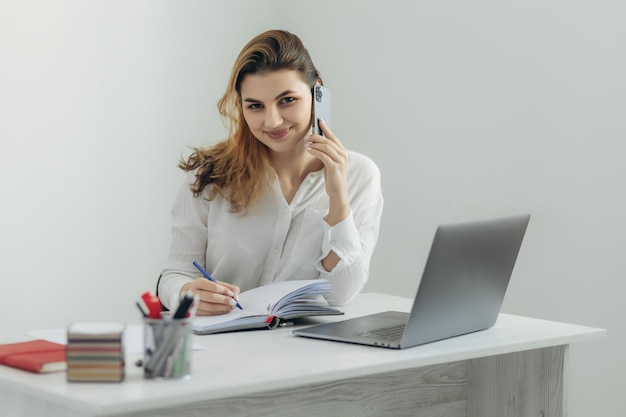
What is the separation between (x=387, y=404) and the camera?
189cm

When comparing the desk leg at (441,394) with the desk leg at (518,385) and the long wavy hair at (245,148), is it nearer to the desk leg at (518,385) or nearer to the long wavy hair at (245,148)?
the desk leg at (518,385)

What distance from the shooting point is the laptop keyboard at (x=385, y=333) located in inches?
63.6

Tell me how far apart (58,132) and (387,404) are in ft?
6.31

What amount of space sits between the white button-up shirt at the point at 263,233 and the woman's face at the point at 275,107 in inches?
5.1

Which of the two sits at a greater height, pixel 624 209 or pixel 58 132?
pixel 58 132

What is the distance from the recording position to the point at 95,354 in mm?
1240

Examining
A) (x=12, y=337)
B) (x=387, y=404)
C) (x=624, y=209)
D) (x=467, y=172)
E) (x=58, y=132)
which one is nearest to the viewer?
(x=12, y=337)

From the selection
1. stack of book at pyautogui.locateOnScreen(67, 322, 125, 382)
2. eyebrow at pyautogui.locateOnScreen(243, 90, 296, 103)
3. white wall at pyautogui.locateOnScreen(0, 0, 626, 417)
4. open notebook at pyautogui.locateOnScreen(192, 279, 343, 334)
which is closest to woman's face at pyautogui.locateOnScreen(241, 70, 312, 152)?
eyebrow at pyautogui.locateOnScreen(243, 90, 296, 103)

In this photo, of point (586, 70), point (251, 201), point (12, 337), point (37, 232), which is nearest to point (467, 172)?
point (586, 70)

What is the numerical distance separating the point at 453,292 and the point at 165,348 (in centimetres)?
58

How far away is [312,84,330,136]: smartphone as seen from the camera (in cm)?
209

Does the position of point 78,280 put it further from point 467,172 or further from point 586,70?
point 586,70

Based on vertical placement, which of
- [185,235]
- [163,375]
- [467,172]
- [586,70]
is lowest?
[163,375]

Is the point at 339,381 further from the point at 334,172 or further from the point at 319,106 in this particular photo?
the point at 319,106
